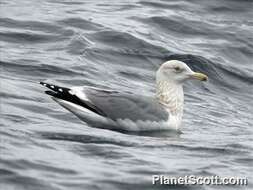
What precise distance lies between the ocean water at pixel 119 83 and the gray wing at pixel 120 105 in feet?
0.88

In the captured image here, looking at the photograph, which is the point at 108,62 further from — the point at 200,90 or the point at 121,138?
the point at 121,138

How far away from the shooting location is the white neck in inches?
517

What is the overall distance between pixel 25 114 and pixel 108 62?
15.0 ft

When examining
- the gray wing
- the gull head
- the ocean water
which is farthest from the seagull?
the gull head

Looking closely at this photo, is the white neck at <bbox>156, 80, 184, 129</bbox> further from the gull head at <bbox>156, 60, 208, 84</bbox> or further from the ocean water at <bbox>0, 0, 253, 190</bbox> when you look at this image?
the ocean water at <bbox>0, 0, 253, 190</bbox>

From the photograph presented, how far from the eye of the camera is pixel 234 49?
18.8m

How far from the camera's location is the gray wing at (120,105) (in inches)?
482

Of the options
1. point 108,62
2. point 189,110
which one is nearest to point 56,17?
point 108,62
